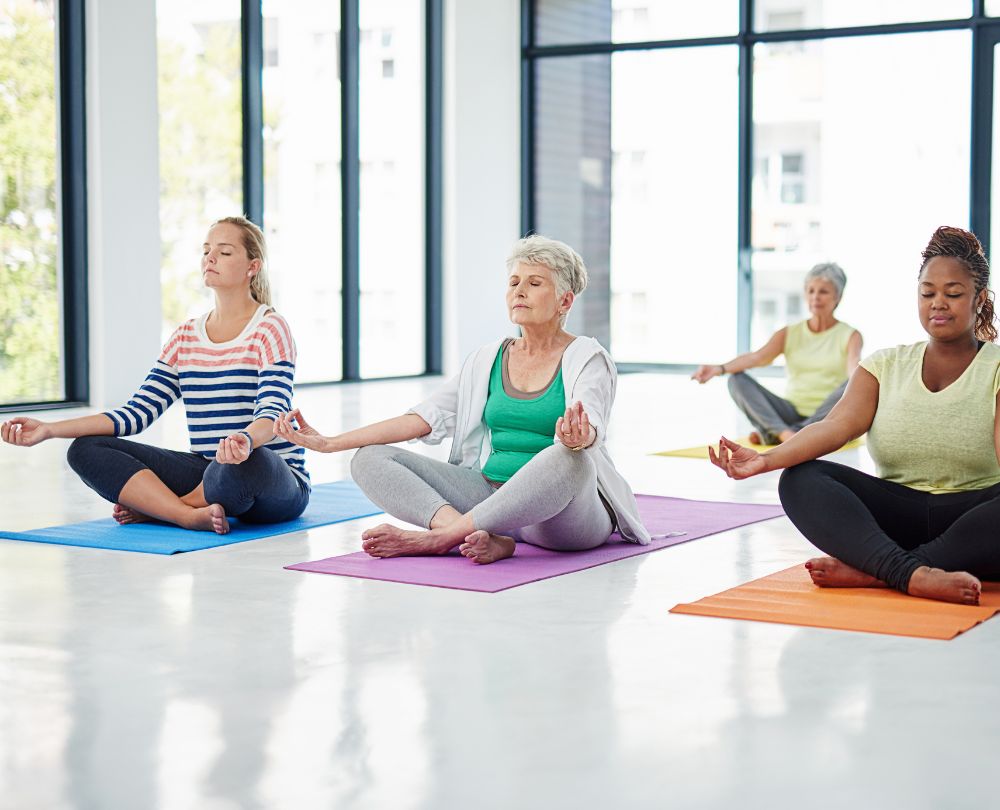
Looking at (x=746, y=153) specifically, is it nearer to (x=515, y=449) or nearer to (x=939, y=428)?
(x=515, y=449)

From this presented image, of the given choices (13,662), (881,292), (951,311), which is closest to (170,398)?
(13,662)

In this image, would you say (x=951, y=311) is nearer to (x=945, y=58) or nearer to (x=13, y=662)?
(x=13, y=662)

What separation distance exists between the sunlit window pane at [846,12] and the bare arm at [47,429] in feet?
22.3

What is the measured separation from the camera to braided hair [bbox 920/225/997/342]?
286 centimetres

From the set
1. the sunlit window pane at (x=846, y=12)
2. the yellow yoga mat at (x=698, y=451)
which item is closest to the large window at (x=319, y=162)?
the sunlit window pane at (x=846, y=12)

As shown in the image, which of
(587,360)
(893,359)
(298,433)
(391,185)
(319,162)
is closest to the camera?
(893,359)

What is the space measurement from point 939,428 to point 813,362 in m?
2.83

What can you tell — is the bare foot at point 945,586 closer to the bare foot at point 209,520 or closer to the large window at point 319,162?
the bare foot at point 209,520

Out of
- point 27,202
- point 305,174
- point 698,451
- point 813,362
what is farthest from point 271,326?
point 305,174

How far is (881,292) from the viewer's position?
30.1 feet

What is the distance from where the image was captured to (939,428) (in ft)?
9.38

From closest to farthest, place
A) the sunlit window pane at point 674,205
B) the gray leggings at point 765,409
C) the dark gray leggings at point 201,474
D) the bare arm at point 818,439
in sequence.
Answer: the bare arm at point 818,439 → the dark gray leggings at point 201,474 → the gray leggings at point 765,409 → the sunlit window pane at point 674,205

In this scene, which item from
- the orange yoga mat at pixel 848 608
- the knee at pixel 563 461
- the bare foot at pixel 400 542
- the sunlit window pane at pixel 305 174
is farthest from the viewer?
the sunlit window pane at pixel 305 174

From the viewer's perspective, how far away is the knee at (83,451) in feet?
11.9
